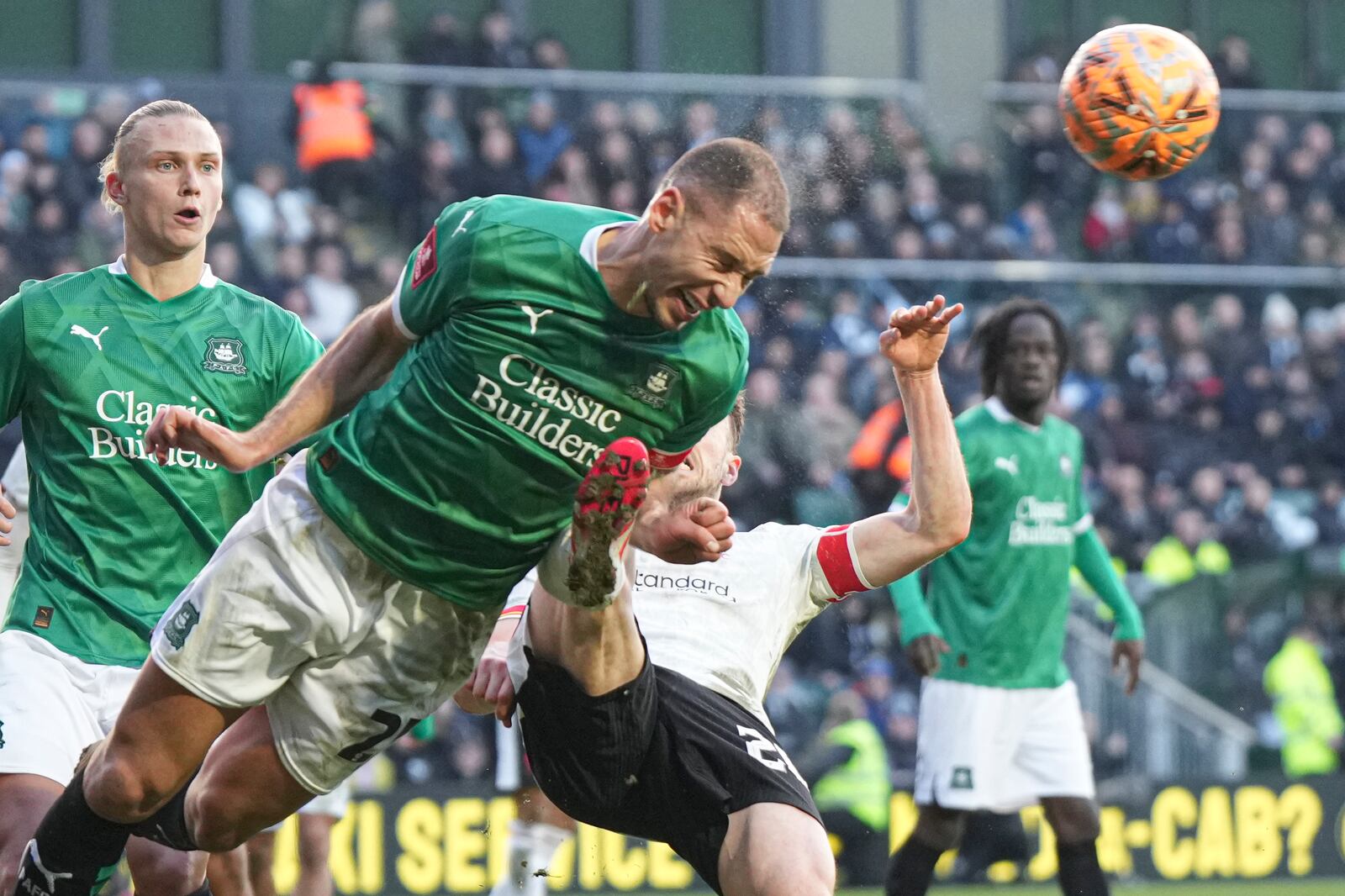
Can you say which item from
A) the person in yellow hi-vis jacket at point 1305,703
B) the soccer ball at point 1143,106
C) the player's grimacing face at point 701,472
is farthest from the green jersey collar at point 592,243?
the person in yellow hi-vis jacket at point 1305,703

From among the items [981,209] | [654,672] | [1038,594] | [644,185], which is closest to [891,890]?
[1038,594]

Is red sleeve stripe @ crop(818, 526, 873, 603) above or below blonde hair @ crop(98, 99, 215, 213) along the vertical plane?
below

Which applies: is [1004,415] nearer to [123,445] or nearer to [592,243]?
[123,445]

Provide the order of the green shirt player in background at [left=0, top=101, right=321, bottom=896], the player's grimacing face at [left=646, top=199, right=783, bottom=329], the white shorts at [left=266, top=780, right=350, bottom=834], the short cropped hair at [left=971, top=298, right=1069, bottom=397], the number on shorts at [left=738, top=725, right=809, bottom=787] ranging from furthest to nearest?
the short cropped hair at [left=971, top=298, right=1069, bottom=397]
the white shorts at [left=266, top=780, right=350, bottom=834]
the green shirt player in background at [left=0, top=101, right=321, bottom=896]
the number on shorts at [left=738, top=725, right=809, bottom=787]
the player's grimacing face at [left=646, top=199, right=783, bottom=329]

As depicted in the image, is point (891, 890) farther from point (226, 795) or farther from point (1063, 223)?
point (1063, 223)

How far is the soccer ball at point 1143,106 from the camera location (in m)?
6.64

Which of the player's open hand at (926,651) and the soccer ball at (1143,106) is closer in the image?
the soccer ball at (1143,106)

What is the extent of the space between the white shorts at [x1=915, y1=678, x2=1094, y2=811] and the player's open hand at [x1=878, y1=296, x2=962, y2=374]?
3.63 m

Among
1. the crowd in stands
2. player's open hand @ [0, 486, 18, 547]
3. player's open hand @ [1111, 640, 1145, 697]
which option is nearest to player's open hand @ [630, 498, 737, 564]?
player's open hand @ [0, 486, 18, 547]

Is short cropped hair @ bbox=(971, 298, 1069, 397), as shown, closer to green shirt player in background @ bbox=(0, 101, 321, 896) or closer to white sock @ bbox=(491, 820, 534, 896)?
white sock @ bbox=(491, 820, 534, 896)

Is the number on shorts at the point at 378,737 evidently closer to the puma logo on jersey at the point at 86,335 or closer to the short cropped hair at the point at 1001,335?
the puma logo on jersey at the point at 86,335

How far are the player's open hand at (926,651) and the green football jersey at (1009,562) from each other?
0.98 ft

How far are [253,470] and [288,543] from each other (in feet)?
3.47

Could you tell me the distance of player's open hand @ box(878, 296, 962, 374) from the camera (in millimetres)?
4684
